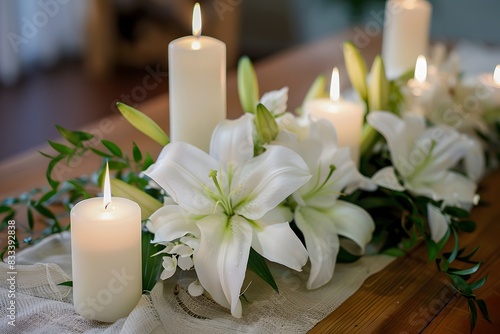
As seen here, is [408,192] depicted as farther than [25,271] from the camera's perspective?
Yes

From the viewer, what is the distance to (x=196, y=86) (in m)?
0.94

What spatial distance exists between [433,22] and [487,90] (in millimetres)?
2481

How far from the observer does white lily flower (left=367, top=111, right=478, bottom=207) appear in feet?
3.48

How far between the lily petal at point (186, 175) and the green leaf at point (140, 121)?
103mm

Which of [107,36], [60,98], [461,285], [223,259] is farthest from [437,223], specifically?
[107,36]

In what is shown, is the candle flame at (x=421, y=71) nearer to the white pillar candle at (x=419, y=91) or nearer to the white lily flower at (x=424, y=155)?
the white pillar candle at (x=419, y=91)

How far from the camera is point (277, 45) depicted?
4.29 m

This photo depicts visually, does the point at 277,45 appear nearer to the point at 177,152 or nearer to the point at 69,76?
the point at 69,76

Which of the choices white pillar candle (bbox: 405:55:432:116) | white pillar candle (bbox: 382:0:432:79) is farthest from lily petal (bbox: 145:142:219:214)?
white pillar candle (bbox: 382:0:432:79)

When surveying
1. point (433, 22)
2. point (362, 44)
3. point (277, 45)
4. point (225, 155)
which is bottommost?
point (277, 45)

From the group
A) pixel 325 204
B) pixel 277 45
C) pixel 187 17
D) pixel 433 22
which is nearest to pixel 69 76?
pixel 187 17

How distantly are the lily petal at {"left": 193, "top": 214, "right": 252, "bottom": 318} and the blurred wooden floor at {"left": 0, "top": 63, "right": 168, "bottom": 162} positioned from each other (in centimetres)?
205

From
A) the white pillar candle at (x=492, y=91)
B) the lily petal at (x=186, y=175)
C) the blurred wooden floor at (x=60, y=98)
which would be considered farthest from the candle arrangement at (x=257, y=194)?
the blurred wooden floor at (x=60, y=98)

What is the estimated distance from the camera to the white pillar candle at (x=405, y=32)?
1.40 meters
